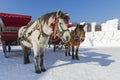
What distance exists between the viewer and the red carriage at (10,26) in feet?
23.8

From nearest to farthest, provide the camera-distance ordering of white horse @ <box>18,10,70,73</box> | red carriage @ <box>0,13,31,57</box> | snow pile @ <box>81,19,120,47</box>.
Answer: white horse @ <box>18,10,70,73</box>, red carriage @ <box>0,13,31,57</box>, snow pile @ <box>81,19,120,47</box>

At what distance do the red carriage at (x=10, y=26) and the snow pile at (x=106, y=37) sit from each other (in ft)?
37.2

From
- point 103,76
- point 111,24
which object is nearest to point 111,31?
point 111,24

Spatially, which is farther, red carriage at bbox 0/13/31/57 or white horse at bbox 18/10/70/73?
red carriage at bbox 0/13/31/57

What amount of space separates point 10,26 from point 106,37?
40.2 ft

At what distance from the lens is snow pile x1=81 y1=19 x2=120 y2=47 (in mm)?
A: 18109

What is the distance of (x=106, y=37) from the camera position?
1841 cm

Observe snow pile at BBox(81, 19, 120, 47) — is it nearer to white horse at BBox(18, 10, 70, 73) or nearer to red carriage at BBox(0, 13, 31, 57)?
red carriage at BBox(0, 13, 31, 57)

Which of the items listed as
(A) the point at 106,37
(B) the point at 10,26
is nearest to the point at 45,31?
(B) the point at 10,26

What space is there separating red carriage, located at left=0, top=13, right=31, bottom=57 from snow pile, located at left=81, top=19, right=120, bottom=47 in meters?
11.4

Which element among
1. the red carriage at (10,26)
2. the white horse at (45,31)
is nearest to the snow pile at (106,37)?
the red carriage at (10,26)

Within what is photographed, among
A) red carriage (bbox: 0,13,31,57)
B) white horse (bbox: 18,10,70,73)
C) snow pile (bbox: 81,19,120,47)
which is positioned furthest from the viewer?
snow pile (bbox: 81,19,120,47)

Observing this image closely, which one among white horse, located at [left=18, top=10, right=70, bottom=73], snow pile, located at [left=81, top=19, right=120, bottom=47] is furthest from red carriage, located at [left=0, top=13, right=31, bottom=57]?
snow pile, located at [left=81, top=19, right=120, bottom=47]

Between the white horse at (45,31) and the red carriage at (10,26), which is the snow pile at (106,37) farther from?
the white horse at (45,31)
